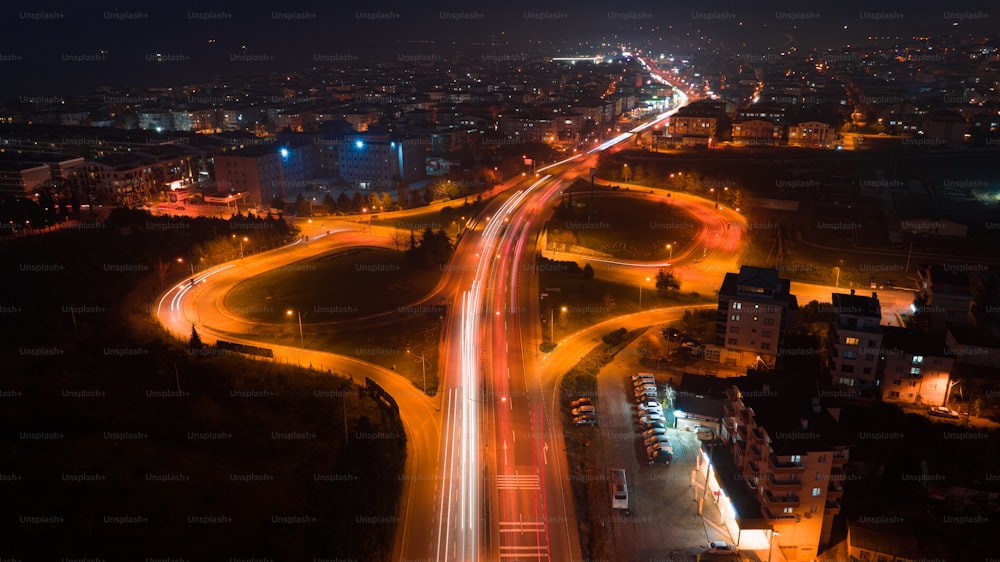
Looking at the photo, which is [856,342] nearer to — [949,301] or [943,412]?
[943,412]

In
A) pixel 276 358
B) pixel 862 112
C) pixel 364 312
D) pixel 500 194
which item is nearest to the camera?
pixel 276 358

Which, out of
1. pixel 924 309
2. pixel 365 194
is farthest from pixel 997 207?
pixel 365 194

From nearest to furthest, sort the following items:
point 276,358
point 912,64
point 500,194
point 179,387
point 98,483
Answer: point 98,483 < point 179,387 < point 276,358 < point 500,194 < point 912,64

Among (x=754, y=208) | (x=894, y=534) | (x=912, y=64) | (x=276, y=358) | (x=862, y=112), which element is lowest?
(x=894, y=534)

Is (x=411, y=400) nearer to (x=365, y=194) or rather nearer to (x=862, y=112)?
(x=365, y=194)

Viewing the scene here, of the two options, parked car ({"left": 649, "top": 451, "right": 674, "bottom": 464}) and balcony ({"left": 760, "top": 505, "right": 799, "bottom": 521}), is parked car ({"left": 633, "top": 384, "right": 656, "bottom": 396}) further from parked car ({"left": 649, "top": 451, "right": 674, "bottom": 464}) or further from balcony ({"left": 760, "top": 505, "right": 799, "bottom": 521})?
balcony ({"left": 760, "top": 505, "right": 799, "bottom": 521})

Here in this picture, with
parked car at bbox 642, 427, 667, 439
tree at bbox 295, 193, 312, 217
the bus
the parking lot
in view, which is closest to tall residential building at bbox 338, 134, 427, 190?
tree at bbox 295, 193, 312, 217

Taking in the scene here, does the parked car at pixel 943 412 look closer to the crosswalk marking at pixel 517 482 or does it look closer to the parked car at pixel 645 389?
the parked car at pixel 645 389
